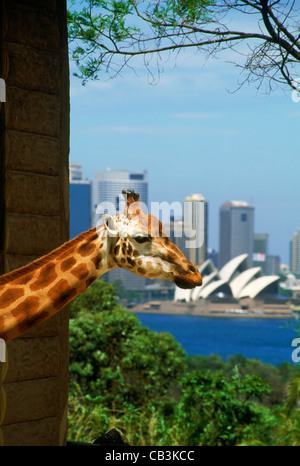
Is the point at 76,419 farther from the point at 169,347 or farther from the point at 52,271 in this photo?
the point at 52,271

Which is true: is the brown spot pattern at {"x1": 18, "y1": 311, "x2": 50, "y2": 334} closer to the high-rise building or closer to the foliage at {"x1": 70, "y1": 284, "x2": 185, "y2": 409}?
the foliage at {"x1": 70, "y1": 284, "x2": 185, "y2": 409}

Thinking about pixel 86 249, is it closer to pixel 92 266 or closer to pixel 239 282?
pixel 92 266

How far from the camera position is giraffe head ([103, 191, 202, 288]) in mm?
2303

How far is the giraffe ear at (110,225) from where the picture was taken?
93.7 inches

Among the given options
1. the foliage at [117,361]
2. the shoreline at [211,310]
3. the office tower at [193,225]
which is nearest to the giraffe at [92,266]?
the office tower at [193,225]

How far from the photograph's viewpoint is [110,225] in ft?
7.86

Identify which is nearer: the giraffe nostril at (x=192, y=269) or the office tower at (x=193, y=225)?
the giraffe nostril at (x=192, y=269)

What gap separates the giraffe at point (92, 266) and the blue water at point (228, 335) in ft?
45.3

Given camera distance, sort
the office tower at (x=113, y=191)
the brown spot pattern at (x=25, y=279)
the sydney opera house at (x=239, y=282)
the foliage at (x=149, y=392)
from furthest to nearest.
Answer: the sydney opera house at (x=239, y=282) → the foliage at (x=149, y=392) → the office tower at (x=113, y=191) → the brown spot pattern at (x=25, y=279)

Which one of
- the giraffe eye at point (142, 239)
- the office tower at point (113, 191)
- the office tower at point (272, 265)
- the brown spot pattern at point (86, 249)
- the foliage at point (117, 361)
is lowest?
the foliage at point (117, 361)

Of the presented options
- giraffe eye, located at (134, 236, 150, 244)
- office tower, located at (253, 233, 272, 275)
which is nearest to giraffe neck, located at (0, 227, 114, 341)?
giraffe eye, located at (134, 236, 150, 244)

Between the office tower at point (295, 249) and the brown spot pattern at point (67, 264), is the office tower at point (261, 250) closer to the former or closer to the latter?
the office tower at point (295, 249)
